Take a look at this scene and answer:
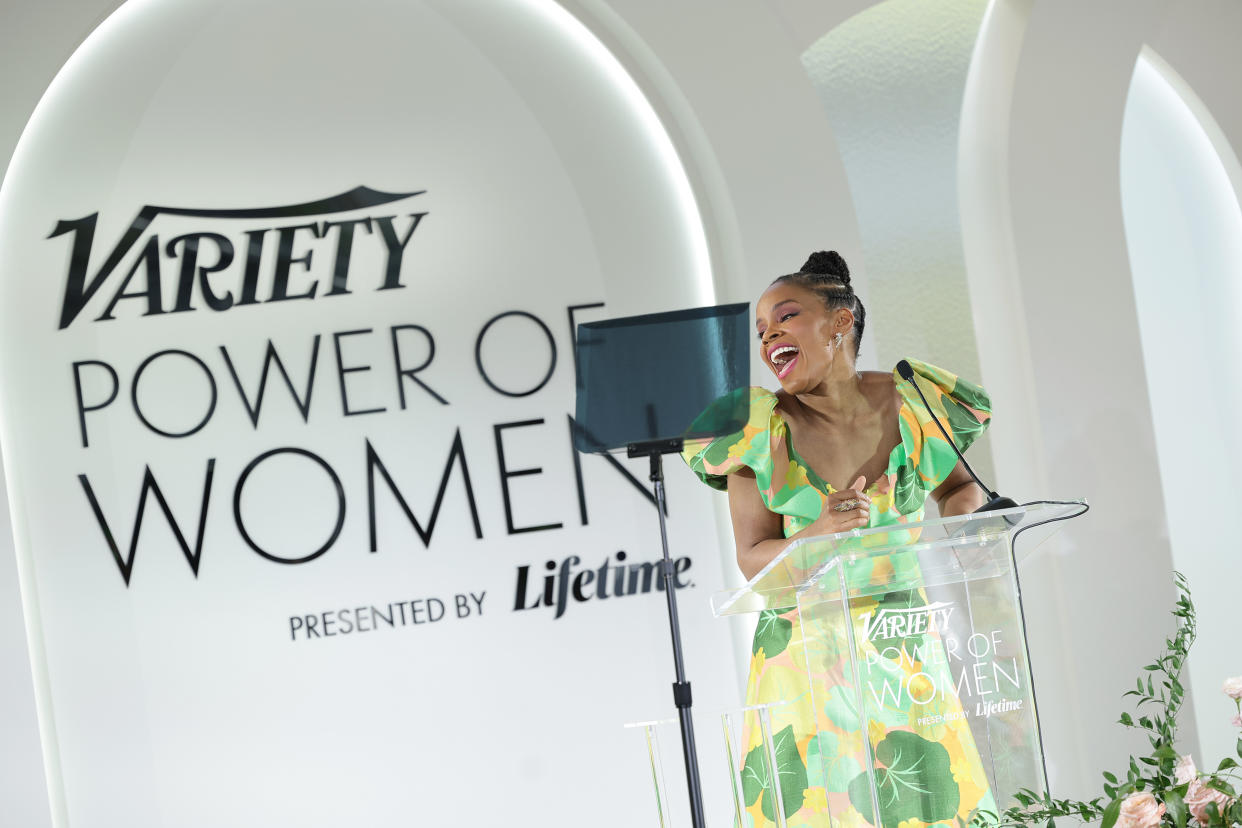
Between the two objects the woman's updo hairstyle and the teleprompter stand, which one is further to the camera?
the woman's updo hairstyle

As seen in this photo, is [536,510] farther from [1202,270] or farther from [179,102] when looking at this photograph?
[1202,270]

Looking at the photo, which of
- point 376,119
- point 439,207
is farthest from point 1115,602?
point 376,119

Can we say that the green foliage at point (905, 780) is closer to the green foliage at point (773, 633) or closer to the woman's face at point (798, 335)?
the green foliage at point (773, 633)

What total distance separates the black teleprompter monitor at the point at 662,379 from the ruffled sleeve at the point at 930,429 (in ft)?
1.12

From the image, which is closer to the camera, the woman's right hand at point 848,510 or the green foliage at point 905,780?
the green foliage at point 905,780

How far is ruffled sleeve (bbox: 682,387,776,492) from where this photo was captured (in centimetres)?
249

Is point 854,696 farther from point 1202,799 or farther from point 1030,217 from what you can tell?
point 1030,217

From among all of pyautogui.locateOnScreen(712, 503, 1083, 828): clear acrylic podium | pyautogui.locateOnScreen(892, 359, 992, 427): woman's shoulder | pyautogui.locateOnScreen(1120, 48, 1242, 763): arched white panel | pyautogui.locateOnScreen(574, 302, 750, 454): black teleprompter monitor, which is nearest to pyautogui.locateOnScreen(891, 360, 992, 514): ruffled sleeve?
pyautogui.locateOnScreen(892, 359, 992, 427): woman's shoulder

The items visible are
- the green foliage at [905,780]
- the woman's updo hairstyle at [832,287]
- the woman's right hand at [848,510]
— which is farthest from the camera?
the woman's updo hairstyle at [832,287]

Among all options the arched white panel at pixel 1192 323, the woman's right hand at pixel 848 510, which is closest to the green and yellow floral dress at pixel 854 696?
the woman's right hand at pixel 848 510

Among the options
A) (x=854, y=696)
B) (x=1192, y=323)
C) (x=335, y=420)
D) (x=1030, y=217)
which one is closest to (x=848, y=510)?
(x=854, y=696)

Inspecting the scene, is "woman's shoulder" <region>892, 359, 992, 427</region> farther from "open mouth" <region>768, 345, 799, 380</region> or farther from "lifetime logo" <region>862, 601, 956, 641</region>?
"lifetime logo" <region>862, 601, 956, 641</region>

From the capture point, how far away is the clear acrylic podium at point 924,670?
1600 mm

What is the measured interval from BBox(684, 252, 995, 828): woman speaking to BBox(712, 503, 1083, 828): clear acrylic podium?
1.30ft
